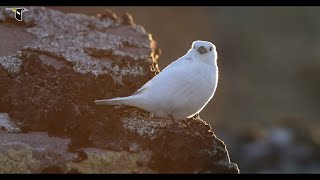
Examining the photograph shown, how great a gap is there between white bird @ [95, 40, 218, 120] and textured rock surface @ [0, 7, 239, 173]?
0.08 meters

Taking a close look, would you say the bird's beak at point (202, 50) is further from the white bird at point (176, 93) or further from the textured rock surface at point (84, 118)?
the textured rock surface at point (84, 118)

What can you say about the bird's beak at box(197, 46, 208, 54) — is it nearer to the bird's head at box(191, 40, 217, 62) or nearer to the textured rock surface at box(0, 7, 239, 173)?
the bird's head at box(191, 40, 217, 62)

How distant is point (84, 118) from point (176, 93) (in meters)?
0.71

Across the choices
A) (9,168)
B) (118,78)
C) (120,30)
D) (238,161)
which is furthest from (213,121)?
(9,168)

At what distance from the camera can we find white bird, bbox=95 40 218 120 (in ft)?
17.6

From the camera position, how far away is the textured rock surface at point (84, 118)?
4754 mm

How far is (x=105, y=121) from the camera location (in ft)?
16.5

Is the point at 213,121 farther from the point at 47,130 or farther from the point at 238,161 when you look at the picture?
the point at 47,130

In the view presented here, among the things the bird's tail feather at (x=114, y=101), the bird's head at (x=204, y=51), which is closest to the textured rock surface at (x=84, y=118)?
the bird's tail feather at (x=114, y=101)

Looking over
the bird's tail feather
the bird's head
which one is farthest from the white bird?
the bird's head

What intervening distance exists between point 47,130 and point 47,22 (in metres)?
1.98

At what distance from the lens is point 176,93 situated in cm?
537

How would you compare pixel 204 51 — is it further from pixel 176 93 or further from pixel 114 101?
pixel 114 101

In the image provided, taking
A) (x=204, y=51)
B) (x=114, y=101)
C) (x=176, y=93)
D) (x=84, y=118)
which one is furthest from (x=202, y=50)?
(x=84, y=118)
